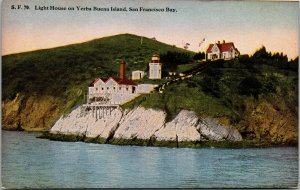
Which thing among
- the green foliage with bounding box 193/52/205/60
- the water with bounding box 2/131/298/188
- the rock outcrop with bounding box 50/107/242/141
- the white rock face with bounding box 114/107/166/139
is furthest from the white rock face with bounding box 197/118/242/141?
the green foliage with bounding box 193/52/205/60

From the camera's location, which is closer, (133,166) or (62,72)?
(133,166)

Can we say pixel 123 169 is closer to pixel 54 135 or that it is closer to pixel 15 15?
pixel 54 135

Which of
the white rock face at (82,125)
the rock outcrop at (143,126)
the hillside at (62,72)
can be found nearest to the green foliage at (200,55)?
the hillside at (62,72)

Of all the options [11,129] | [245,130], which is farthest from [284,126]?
[11,129]

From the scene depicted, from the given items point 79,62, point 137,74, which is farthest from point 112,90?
point 79,62

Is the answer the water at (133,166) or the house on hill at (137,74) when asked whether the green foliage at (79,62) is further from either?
the water at (133,166)

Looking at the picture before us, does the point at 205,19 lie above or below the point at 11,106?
above

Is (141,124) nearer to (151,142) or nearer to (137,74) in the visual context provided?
(151,142)

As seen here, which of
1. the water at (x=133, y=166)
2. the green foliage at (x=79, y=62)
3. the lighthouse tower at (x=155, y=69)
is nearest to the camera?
the water at (x=133, y=166)
